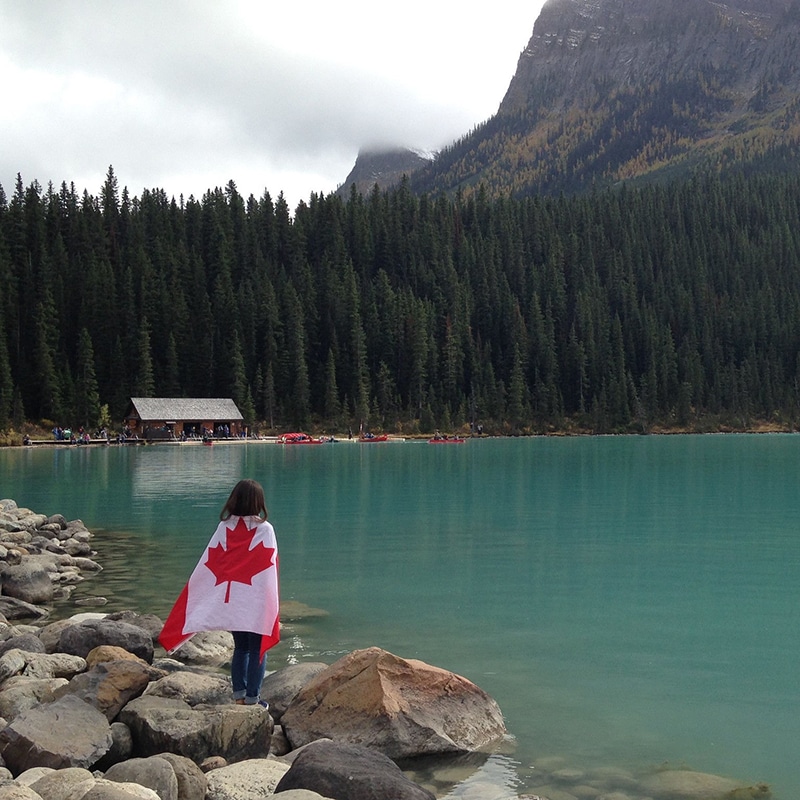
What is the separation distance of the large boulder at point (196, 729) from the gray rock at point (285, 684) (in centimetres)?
113

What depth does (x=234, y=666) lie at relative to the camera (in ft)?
33.4

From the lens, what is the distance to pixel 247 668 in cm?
1002

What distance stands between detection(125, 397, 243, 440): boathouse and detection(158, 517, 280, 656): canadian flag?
96.2 metres

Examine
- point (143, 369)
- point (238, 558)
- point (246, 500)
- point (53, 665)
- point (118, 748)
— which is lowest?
point (118, 748)

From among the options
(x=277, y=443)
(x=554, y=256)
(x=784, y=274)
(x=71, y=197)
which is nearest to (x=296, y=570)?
(x=277, y=443)

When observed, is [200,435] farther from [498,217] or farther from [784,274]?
[784,274]

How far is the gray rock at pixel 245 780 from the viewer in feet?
25.4

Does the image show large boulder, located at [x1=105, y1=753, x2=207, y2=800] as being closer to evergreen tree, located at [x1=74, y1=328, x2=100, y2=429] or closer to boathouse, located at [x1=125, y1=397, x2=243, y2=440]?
boathouse, located at [x1=125, y1=397, x2=243, y2=440]

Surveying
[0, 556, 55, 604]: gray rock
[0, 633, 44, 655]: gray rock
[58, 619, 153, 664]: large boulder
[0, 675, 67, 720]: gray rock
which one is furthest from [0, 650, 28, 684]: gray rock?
[0, 556, 55, 604]: gray rock

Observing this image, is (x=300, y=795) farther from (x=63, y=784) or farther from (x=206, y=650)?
(x=206, y=650)

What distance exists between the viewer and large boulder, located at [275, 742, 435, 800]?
24.2 ft

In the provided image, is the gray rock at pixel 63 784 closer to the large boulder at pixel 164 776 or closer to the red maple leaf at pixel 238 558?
the large boulder at pixel 164 776

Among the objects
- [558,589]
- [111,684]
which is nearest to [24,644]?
[111,684]

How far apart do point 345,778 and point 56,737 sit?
9.79 ft
